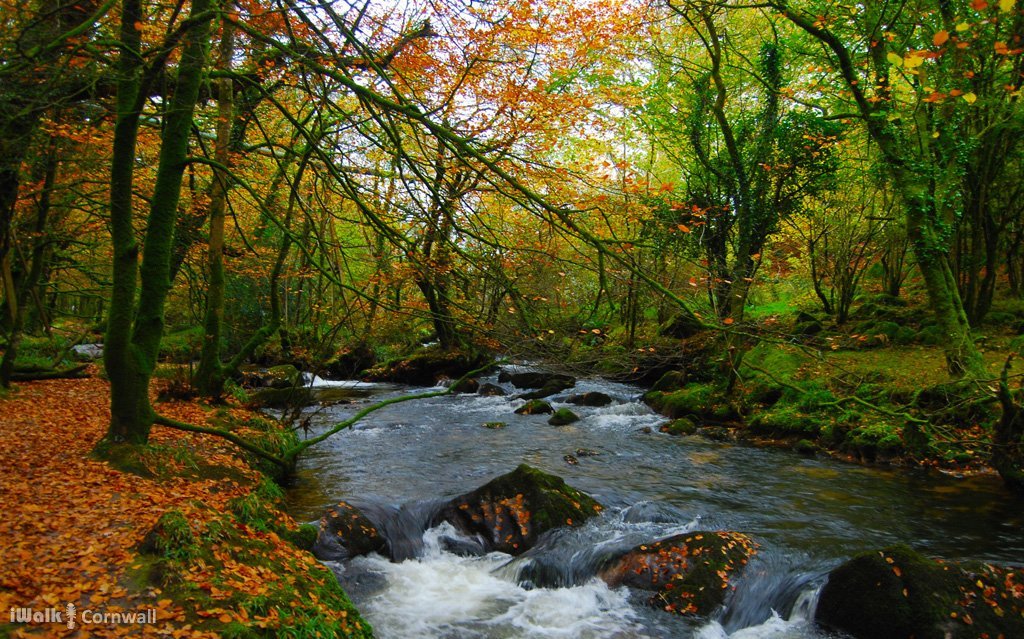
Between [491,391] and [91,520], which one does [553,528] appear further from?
[491,391]

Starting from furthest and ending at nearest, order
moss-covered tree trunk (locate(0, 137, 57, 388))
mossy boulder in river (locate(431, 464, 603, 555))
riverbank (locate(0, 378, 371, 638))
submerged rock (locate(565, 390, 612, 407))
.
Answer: submerged rock (locate(565, 390, 612, 407)) < moss-covered tree trunk (locate(0, 137, 57, 388)) < mossy boulder in river (locate(431, 464, 603, 555)) < riverbank (locate(0, 378, 371, 638))

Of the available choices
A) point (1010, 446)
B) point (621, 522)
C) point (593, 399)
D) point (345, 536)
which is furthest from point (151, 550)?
point (593, 399)

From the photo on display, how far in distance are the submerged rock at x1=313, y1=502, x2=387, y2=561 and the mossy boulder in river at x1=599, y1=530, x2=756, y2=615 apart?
2.74m

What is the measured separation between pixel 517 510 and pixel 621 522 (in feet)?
4.70

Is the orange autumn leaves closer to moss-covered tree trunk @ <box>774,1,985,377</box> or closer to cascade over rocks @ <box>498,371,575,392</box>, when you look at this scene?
moss-covered tree trunk @ <box>774,1,985,377</box>

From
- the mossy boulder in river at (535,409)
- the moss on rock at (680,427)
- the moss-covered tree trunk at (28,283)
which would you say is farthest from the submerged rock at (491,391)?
the moss-covered tree trunk at (28,283)

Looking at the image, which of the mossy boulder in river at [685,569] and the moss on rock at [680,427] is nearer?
the mossy boulder in river at [685,569]

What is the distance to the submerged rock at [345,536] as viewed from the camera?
655 centimetres

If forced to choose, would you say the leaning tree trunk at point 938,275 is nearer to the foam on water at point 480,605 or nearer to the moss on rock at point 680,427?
the moss on rock at point 680,427

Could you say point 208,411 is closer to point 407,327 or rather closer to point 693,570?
point 407,327

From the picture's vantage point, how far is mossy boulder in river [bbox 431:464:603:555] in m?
7.17

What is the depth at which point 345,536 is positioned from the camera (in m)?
6.77

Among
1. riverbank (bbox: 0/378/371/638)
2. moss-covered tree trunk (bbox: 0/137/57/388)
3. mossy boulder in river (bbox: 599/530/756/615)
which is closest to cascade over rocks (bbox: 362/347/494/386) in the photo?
moss-covered tree trunk (bbox: 0/137/57/388)

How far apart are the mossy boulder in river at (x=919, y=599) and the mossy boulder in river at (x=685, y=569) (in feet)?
3.08
